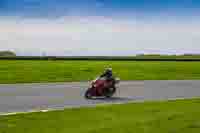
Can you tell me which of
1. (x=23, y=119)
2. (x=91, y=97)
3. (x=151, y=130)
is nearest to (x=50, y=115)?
(x=23, y=119)

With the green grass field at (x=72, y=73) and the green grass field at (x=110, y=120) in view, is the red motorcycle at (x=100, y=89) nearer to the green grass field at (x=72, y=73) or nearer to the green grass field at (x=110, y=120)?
the green grass field at (x=110, y=120)

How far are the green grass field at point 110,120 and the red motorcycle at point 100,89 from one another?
3.70 metres

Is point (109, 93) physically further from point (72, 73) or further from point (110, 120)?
point (72, 73)

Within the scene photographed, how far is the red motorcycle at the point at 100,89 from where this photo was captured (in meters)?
20.9

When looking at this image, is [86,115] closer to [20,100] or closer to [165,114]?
[165,114]

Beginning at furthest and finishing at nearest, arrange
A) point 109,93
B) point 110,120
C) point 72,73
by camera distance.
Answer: point 72,73 < point 109,93 < point 110,120

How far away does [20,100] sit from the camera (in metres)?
19.0

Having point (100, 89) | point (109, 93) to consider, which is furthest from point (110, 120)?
point (109, 93)

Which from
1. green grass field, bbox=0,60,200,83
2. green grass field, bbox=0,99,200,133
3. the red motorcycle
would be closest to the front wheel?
the red motorcycle

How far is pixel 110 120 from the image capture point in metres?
13.6

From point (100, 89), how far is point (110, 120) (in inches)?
292

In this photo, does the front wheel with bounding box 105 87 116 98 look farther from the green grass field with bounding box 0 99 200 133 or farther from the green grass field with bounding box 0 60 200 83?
the green grass field with bounding box 0 60 200 83

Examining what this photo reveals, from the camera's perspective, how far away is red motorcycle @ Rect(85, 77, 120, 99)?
20.9m

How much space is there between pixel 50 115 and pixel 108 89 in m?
7.23
